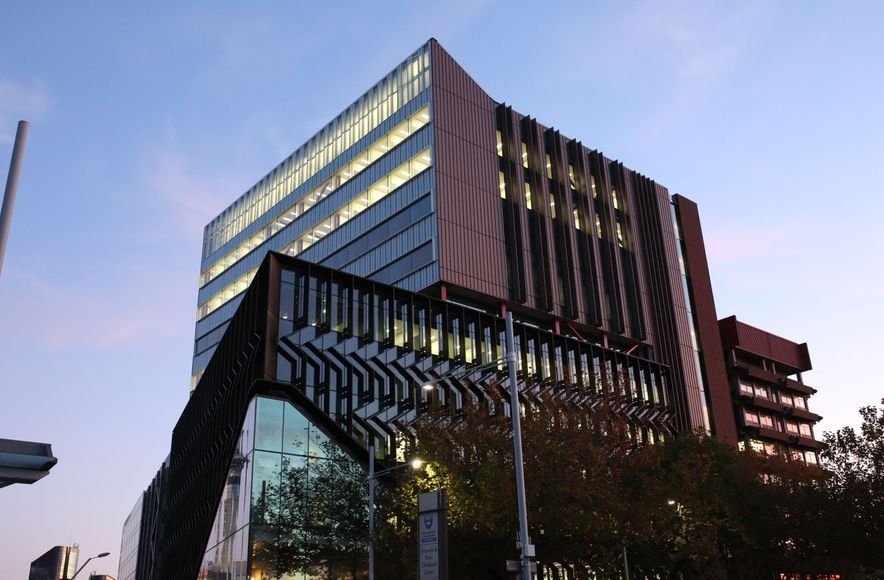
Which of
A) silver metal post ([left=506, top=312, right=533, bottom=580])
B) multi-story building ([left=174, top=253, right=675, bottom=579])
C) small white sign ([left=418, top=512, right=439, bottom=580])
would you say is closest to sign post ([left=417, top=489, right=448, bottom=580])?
small white sign ([left=418, top=512, right=439, bottom=580])

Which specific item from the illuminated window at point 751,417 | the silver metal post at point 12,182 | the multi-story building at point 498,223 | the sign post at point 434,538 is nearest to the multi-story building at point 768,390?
the illuminated window at point 751,417

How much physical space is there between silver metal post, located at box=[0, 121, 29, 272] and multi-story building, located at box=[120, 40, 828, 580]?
2983 cm

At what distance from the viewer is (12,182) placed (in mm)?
10867

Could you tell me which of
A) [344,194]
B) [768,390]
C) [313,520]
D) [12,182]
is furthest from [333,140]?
[12,182]

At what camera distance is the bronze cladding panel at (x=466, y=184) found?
221ft

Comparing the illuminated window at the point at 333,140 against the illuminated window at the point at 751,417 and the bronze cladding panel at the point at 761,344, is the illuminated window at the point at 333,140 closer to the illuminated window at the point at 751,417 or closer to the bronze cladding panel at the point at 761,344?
the bronze cladding panel at the point at 761,344

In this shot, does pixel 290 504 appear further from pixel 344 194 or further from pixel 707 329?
pixel 707 329

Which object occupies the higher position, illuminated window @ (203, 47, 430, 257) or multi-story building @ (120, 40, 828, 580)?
illuminated window @ (203, 47, 430, 257)

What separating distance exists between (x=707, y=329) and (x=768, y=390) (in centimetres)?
2348

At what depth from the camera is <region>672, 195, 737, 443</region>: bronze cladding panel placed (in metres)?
83.9

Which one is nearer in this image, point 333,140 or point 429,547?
point 429,547

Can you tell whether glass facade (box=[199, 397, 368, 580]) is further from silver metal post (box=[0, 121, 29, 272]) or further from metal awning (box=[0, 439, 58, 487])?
metal awning (box=[0, 439, 58, 487])

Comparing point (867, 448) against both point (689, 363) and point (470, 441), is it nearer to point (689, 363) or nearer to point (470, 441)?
point (470, 441)

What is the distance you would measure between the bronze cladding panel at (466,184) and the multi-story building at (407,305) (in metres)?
0.20
